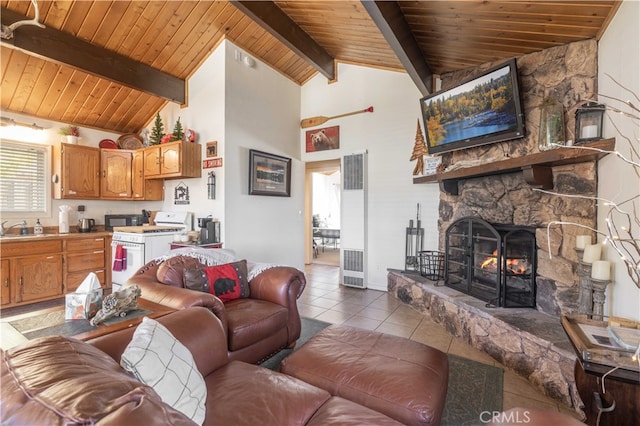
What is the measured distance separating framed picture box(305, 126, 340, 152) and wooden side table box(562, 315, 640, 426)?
4316 mm

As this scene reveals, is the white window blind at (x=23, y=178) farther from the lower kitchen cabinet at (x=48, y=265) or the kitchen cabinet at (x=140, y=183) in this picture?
the kitchen cabinet at (x=140, y=183)

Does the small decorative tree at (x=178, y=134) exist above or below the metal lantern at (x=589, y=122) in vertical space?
above

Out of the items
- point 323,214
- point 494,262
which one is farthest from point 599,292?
point 323,214

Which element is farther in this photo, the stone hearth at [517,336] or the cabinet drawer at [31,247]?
the cabinet drawer at [31,247]

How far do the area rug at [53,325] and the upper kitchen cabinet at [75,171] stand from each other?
134 inches

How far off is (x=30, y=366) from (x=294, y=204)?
472cm

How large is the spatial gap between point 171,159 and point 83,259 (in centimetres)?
191

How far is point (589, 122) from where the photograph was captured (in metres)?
2.15

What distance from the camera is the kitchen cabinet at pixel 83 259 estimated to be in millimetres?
3936

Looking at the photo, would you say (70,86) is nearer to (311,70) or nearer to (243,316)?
(311,70)

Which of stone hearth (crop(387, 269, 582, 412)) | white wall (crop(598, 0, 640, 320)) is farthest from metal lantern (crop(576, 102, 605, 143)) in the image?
stone hearth (crop(387, 269, 582, 412))

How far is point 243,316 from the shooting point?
212 cm

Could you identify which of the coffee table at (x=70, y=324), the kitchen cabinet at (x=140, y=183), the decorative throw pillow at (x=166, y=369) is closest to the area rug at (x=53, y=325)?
the coffee table at (x=70, y=324)

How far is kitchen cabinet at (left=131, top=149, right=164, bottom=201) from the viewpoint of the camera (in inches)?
179
